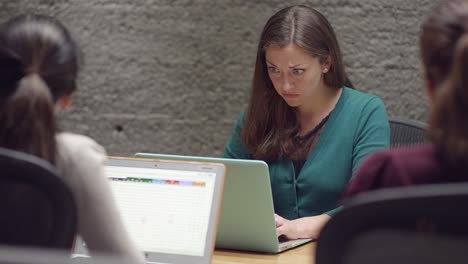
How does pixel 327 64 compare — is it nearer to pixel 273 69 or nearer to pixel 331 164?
pixel 273 69

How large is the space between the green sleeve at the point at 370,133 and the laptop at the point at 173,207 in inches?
29.0

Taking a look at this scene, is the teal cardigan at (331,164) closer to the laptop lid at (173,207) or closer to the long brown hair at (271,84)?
the long brown hair at (271,84)

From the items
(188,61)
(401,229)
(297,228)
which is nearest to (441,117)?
Answer: (401,229)

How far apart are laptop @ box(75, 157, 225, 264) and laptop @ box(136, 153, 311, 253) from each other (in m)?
0.10

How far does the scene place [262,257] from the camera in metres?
1.98

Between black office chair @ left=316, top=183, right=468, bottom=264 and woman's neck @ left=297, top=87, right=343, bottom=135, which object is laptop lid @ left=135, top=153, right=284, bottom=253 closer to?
woman's neck @ left=297, top=87, right=343, bottom=135

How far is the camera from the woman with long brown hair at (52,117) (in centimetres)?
133

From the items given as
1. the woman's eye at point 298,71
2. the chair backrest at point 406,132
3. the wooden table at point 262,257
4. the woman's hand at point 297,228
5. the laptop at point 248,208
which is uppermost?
the woman's eye at point 298,71

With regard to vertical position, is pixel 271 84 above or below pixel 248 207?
above

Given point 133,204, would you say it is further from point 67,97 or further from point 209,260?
point 67,97

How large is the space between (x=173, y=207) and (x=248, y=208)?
0.21 meters

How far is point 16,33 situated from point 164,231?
2.26ft

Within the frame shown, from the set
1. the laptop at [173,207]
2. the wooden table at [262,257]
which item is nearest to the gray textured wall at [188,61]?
the wooden table at [262,257]

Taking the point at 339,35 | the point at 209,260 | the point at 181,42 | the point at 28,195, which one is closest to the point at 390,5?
the point at 339,35
